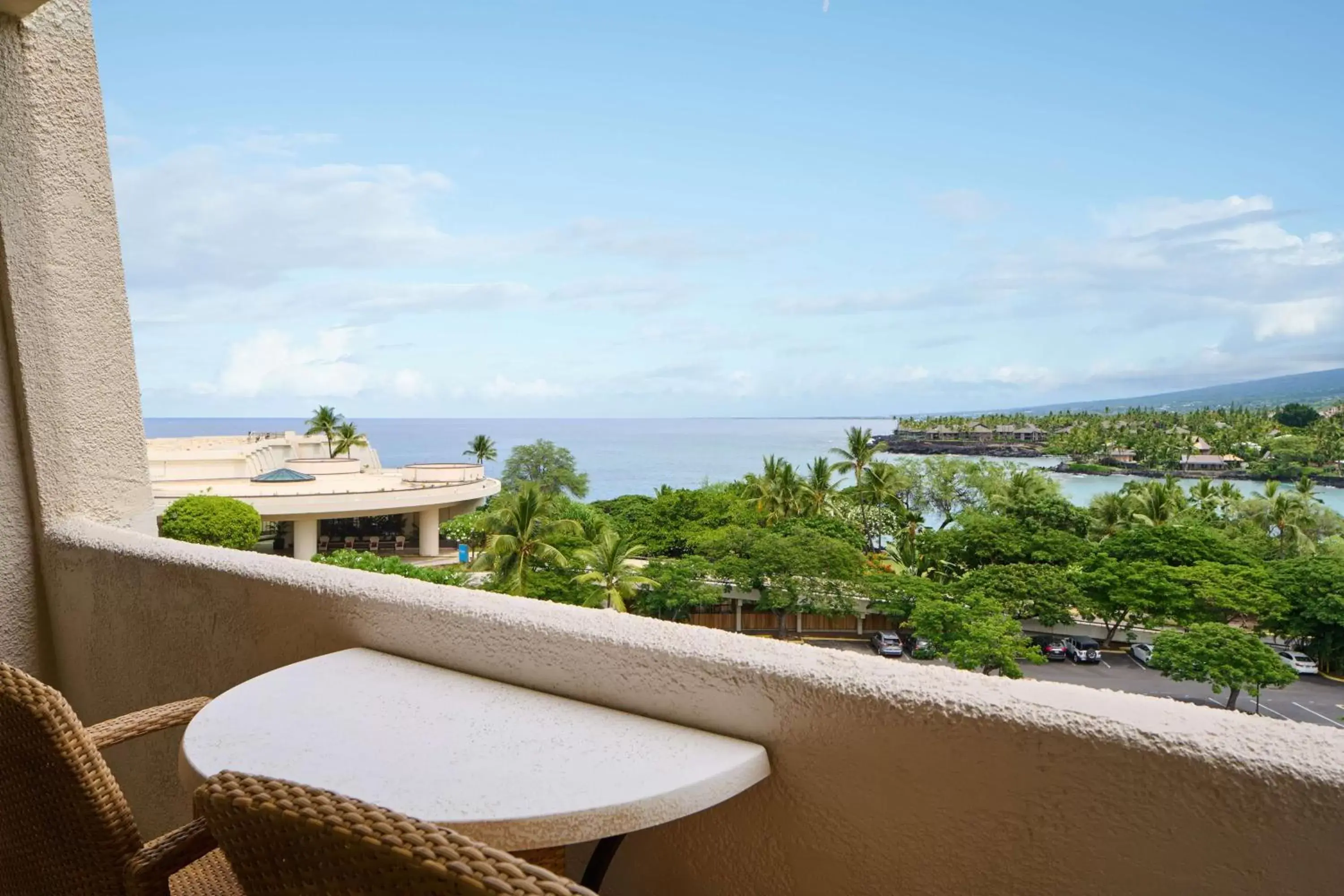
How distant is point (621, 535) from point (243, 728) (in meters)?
31.8

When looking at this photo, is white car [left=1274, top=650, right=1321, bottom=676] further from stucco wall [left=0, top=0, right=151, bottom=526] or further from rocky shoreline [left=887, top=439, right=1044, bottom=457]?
stucco wall [left=0, top=0, right=151, bottom=526]

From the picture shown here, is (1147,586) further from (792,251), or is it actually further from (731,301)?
(731,301)

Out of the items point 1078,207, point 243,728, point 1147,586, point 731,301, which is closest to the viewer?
point 243,728

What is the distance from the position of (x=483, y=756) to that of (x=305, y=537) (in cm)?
2875

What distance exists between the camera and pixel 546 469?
1918 inches

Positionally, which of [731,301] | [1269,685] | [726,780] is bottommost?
[1269,685]

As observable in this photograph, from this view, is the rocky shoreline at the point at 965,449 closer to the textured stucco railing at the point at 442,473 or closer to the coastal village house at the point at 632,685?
the textured stucco railing at the point at 442,473

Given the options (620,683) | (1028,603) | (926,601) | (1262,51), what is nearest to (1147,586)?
(1028,603)

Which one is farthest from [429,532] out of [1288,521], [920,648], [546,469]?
[1288,521]

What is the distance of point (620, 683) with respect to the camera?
1.17m

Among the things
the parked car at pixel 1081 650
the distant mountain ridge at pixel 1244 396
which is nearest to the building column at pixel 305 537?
the parked car at pixel 1081 650

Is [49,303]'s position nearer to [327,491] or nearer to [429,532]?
[327,491]

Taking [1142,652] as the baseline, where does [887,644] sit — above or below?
below

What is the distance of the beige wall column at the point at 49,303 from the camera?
7.16 feet
